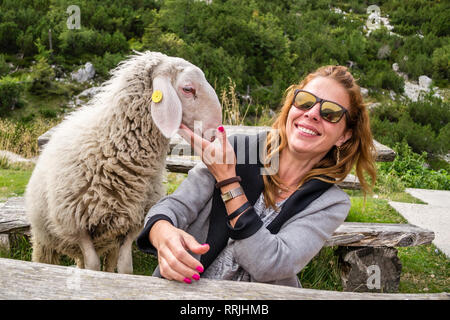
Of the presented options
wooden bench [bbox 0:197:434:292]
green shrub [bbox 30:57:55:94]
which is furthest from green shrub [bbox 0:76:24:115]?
wooden bench [bbox 0:197:434:292]

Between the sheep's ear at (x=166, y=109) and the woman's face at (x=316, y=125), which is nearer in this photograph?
the woman's face at (x=316, y=125)

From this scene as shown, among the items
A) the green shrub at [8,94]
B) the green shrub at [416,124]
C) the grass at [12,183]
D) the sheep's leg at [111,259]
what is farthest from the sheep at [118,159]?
the green shrub at [8,94]

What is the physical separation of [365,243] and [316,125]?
49.7 inches

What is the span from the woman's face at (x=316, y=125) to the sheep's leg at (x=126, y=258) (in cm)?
97

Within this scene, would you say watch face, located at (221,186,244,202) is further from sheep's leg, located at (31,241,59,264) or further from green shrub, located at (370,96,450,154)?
green shrub, located at (370,96,450,154)

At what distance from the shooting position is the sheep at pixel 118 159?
178 centimetres

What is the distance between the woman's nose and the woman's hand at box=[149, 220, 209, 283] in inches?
25.2

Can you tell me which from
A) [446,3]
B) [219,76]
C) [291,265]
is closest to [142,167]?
[291,265]

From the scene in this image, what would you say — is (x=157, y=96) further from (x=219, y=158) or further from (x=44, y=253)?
(x=44, y=253)

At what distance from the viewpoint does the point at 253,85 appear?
38.5ft

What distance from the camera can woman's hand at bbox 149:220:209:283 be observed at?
104 cm

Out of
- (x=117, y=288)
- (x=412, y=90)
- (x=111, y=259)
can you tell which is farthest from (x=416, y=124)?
(x=117, y=288)

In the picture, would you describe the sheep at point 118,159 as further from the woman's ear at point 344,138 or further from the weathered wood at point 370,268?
the weathered wood at point 370,268

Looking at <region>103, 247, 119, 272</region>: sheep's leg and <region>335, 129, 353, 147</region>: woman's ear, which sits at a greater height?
<region>335, 129, 353, 147</region>: woman's ear
